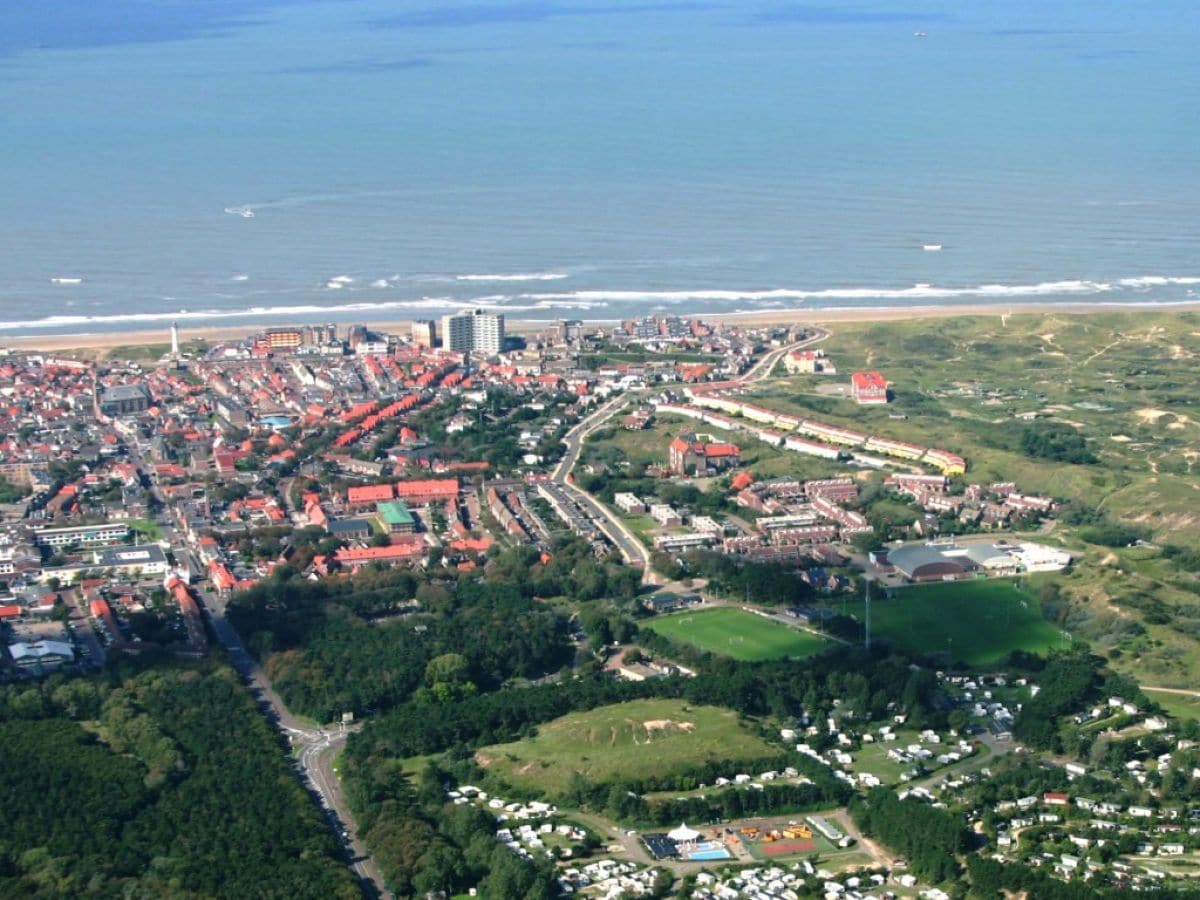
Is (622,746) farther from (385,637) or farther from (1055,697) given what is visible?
(1055,697)

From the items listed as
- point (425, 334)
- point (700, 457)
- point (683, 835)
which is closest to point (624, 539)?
point (700, 457)

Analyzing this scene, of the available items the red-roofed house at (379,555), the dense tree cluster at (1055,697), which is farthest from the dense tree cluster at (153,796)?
the dense tree cluster at (1055,697)

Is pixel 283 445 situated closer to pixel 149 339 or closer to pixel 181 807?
pixel 149 339

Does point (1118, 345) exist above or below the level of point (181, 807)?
above

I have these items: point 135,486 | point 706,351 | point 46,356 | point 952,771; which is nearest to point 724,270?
point 706,351

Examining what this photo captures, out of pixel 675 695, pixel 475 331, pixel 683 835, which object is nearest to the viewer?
pixel 683 835
